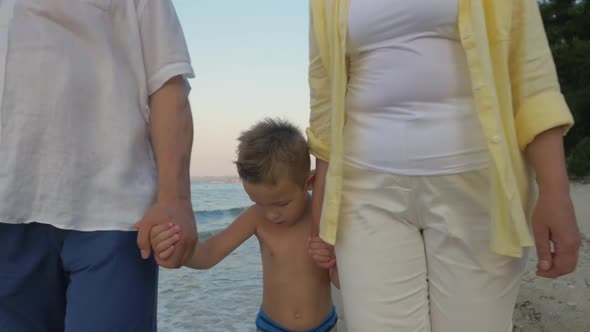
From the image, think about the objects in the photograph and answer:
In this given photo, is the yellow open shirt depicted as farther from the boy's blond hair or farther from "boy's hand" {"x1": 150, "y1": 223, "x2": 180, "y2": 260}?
the boy's blond hair

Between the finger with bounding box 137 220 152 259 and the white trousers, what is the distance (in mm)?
585

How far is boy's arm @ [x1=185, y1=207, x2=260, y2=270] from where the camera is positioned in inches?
94.7

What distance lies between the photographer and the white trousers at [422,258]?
5.23ft

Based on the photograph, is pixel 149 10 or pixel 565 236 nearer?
pixel 565 236

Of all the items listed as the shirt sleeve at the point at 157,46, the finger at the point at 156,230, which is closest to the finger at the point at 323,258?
the finger at the point at 156,230

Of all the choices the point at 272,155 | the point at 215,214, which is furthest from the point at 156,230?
the point at 215,214

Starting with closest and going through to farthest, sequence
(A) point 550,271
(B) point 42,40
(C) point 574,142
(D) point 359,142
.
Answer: (B) point 42,40 → (A) point 550,271 → (D) point 359,142 → (C) point 574,142

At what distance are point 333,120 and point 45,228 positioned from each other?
2.74 feet

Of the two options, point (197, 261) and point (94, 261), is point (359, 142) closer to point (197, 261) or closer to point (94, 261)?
point (94, 261)

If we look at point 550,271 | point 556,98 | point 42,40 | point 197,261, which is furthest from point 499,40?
point 197,261

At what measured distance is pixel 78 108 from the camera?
1.49 m

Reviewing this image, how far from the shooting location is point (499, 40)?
5.08ft

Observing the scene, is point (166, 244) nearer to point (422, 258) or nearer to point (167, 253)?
point (167, 253)

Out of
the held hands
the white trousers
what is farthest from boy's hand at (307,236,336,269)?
the held hands
